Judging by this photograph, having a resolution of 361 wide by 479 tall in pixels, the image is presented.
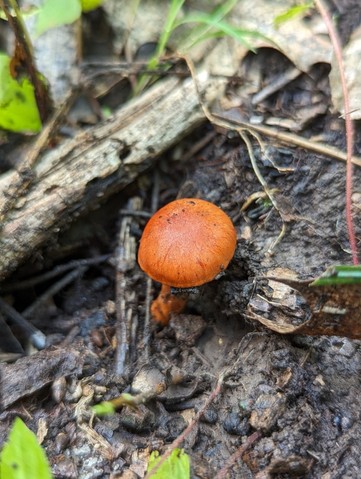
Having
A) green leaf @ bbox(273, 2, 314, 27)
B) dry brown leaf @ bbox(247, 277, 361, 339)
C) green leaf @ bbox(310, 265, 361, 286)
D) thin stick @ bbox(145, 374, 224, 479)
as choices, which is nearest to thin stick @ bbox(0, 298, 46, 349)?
thin stick @ bbox(145, 374, 224, 479)

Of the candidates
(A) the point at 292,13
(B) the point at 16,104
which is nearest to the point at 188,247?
(B) the point at 16,104

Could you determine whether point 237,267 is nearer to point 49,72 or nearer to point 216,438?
point 216,438

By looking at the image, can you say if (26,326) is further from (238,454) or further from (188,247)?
(238,454)

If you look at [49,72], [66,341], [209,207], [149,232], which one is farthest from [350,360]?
[49,72]

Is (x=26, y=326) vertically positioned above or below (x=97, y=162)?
below

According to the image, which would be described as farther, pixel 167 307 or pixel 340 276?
pixel 167 307

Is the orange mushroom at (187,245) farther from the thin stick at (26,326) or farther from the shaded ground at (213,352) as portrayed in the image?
the thin stick at (26,326)
